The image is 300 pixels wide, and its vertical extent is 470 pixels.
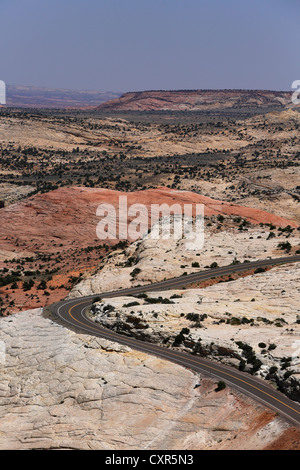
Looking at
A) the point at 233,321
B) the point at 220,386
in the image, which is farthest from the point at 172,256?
the point at 220,386

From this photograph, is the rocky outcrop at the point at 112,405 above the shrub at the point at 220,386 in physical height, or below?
below

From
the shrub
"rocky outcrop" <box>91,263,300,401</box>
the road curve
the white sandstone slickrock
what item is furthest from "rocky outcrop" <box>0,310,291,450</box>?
the white sandstone slickrock

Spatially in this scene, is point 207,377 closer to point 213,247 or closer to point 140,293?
point 140,293

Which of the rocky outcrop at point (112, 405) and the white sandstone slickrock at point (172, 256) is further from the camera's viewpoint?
the white sandstone slickrock at point (172, 256)
